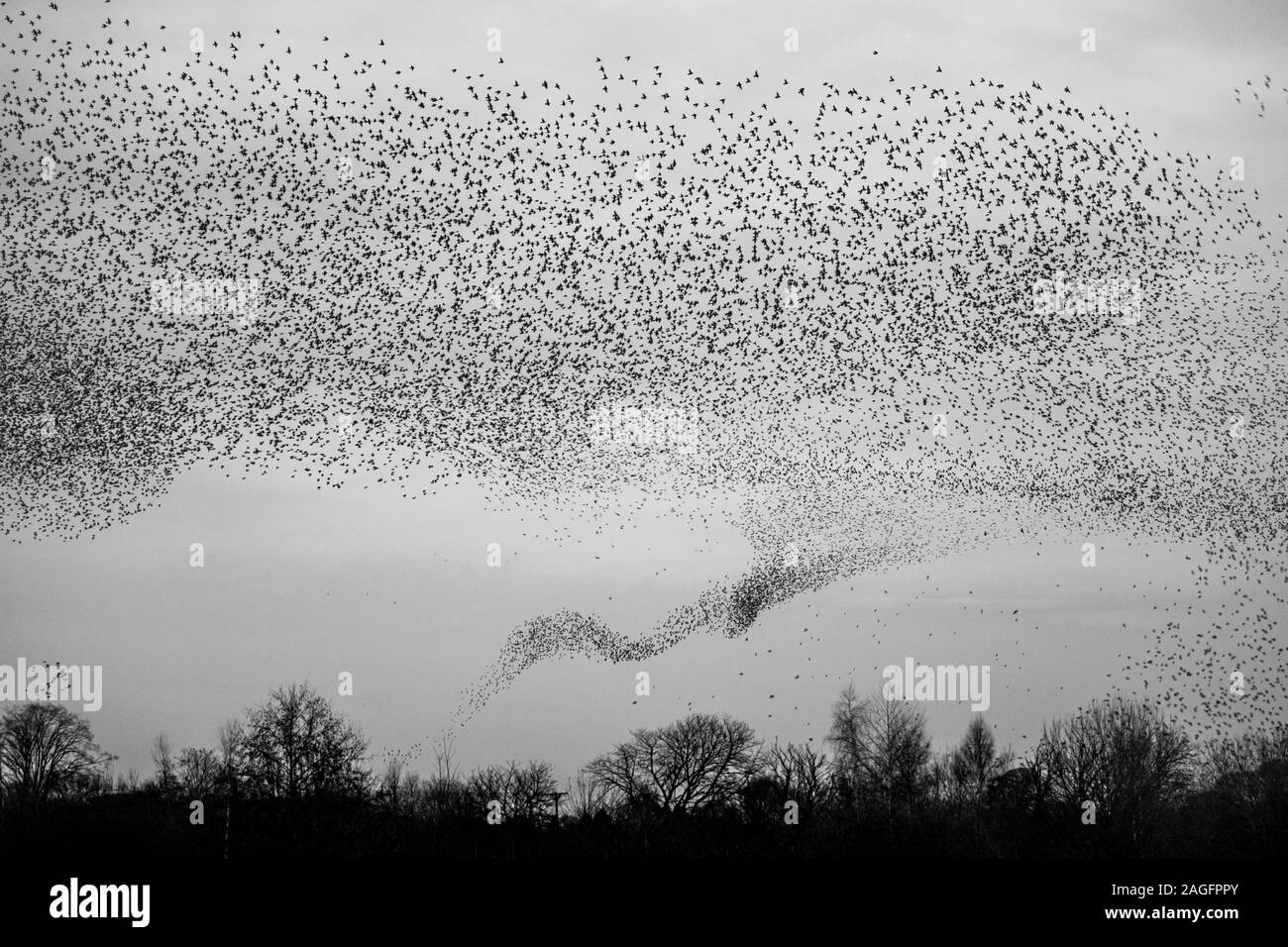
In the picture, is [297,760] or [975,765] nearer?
[297,760]

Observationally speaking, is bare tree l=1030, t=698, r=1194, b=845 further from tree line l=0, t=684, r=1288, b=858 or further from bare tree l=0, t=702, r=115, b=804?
bare tree l=0, t=702, r=115, b=804

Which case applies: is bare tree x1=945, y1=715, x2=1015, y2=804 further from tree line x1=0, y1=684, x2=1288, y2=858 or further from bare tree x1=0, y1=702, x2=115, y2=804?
bare tree x1=0, y1=702, x2=115, y2=804

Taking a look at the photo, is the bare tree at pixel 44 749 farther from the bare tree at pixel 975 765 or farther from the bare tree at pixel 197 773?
the bare tree at pixel 975 765

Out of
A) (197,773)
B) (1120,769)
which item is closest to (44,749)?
(197,773)

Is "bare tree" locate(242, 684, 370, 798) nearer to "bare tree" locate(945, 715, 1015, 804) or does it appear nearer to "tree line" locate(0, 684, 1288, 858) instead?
"tree line" locate(0, 684, 1288, 858)

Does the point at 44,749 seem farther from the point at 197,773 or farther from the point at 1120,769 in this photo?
the point at 1120,769

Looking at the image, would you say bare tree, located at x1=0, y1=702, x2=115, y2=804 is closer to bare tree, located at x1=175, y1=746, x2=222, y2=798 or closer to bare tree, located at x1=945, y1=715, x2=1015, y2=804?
bare tree, located at x1=175, y1=746, x2=222, y2=798

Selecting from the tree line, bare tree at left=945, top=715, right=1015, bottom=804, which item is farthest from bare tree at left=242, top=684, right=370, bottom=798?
bare tree at left=945, top=715, right=1015, bottom=804

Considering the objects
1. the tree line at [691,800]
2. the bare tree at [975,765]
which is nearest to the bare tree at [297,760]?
the tree line at [691,800]

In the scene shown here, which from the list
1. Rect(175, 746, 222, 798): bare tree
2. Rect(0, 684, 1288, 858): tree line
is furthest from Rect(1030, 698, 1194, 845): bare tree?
Rect(175, 746, 222, 798): bare tree

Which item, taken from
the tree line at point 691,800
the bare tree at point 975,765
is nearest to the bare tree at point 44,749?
the tree line at point 691,800

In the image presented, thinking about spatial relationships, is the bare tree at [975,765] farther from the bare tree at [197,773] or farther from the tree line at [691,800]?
the bare tree at [197,773]
